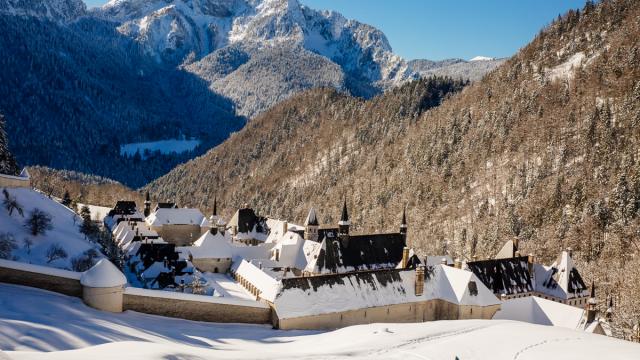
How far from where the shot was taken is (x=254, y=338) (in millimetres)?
40469

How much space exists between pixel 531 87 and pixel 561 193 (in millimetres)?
50175

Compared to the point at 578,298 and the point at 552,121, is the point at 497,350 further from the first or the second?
the point at 552,121

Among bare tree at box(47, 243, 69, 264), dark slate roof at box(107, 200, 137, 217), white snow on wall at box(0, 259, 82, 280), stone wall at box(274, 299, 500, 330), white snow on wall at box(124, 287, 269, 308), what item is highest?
dark slate roof at box(107, 200, 137, 217)

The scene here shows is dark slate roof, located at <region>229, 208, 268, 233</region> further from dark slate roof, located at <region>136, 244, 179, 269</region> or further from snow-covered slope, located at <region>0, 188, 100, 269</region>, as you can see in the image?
snow-covered slope, located at <region>0, 188, 100, 269</region>

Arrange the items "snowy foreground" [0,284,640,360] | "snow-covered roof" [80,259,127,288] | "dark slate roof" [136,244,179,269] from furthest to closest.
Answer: "dark slate roof" [136,244,179,269] < "snow-covered roof" [80,259,127,288] < "snowy foreground" [0,284,640,360]

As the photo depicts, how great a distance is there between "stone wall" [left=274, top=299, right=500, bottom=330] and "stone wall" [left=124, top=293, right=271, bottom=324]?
6.04 ft

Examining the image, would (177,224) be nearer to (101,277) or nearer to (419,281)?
(419,281)

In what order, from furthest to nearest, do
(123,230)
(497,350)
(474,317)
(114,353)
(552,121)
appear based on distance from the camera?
(552,121) → (123,230) → (474,317) → (497,350) → (114,353)

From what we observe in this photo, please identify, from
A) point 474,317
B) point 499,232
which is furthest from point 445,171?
point 474,317

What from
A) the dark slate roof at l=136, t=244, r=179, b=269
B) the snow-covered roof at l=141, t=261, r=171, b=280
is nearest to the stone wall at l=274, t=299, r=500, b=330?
the snow-covered roof at l=141, t=261, r=171, b=280

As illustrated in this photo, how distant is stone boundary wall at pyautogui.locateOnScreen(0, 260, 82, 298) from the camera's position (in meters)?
38.9

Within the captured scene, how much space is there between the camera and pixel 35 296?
37.4 m

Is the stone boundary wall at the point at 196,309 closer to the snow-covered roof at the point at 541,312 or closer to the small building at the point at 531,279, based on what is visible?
the snow-covered roof at the point at 541,312

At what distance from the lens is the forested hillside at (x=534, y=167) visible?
378 feet
